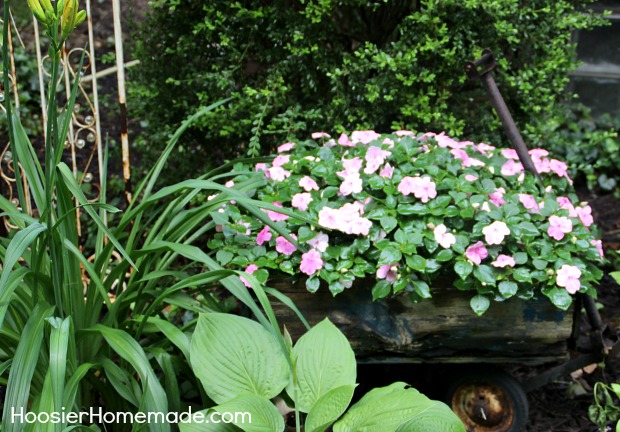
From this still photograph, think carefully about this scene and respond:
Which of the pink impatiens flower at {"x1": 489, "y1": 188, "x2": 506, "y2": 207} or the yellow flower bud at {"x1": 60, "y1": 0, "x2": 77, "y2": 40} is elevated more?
the yellow flower bud at {"x1": 60, "y1": 0, "x2": 77, "y2": 40}

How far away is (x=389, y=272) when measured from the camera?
214 centimetres

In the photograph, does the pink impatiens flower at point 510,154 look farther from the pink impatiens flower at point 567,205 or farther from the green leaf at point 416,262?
the green leaf at point 416,262

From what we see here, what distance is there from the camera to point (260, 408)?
6.15ft

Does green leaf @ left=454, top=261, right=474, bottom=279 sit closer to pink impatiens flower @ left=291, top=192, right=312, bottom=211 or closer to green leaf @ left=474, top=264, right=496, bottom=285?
green leaf @ left=474, top=264, right=496, bottom=285

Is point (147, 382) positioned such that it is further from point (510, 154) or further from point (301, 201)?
point (510, 154)

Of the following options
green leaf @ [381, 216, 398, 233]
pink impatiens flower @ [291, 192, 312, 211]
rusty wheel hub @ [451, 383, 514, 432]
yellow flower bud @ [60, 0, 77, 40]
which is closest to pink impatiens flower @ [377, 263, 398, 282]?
green leaf @ [381, 216, 398, 233]

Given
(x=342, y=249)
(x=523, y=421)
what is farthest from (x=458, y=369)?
(x=342, y=249)

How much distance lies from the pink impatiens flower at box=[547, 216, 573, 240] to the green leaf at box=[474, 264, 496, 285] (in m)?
0.25

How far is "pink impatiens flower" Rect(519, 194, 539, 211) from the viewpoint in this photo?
233 cm

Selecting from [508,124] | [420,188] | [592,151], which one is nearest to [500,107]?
[508,124]

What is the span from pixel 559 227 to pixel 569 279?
198 mm

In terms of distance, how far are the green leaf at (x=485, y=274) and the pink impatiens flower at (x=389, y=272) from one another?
237 millimetres

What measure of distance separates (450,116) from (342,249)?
3.64 feet

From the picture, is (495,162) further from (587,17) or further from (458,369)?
(587,17)
